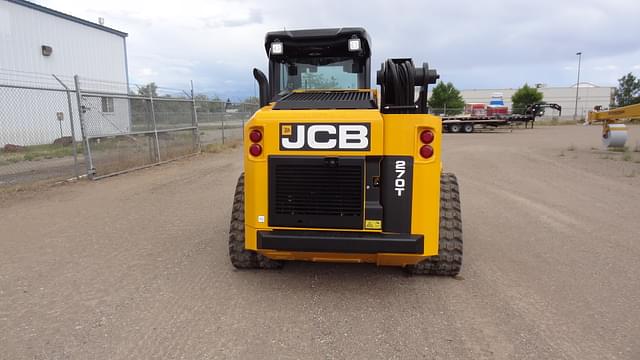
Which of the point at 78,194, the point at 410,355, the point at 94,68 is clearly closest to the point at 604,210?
the point at 410,355

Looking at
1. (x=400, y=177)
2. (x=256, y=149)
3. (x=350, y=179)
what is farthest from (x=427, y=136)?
(x=256, y=149)

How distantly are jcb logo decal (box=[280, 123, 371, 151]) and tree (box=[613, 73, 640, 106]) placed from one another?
85.4m

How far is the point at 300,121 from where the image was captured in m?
3.40

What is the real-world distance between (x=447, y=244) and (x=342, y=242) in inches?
45.9

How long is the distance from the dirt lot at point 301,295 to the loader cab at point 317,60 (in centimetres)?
208

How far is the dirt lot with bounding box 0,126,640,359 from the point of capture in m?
2.98

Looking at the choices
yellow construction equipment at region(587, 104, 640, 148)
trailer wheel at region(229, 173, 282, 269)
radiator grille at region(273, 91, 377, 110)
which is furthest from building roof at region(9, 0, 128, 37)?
yellow construction equipment at region(587, 104, 640, 148)

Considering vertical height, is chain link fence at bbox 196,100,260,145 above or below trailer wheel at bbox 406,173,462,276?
above

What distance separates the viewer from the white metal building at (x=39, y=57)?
50.4 feet

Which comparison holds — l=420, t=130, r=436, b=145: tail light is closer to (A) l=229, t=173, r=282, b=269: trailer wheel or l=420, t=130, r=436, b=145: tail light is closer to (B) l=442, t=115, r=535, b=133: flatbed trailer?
(A) l=229, t=173, r=282, b=269: trailer wheel

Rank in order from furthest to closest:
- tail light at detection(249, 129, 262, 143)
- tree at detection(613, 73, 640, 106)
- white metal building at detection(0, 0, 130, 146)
Result: tree at detection(613, 73, 640, 106) → white metal building at detection(0, 0, 130, 146) → tail light at detection(249, 129, 262, 143)

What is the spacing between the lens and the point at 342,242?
3.40m

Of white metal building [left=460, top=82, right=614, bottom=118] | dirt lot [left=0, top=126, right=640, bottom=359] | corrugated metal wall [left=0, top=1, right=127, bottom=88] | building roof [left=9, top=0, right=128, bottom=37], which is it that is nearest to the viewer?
dirt lot [left=0, top=126, right=640, bottom=359]

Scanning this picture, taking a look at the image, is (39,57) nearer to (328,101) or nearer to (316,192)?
(328,101)
